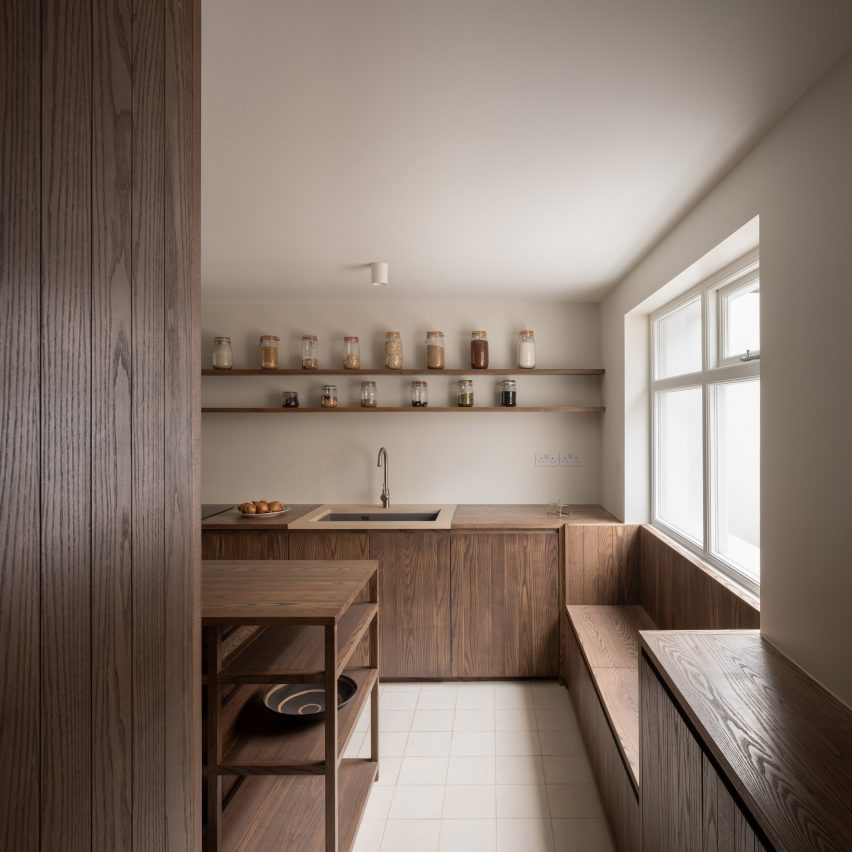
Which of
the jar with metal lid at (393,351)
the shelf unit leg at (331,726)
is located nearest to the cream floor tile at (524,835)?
the shelf unit leg at (331,726)

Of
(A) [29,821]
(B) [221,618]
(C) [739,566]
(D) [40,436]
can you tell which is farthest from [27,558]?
(C) [739,566]

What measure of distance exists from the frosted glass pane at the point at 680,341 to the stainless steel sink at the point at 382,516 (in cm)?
168

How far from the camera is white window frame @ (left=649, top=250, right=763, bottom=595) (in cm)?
232

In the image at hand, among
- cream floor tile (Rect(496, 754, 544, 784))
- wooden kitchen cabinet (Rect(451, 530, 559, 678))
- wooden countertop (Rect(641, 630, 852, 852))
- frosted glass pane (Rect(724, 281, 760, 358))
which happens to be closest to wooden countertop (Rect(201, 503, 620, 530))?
wooden kitchen cabinet (Rect(451, 530, 559, 678))

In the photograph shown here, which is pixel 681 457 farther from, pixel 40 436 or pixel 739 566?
pixel 40 436

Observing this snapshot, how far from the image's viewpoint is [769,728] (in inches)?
50.8

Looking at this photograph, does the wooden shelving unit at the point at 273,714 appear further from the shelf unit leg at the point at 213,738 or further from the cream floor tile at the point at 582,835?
the cream floor tile at the point at 582,835

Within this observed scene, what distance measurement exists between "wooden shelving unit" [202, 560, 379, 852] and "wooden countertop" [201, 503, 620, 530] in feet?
3.96

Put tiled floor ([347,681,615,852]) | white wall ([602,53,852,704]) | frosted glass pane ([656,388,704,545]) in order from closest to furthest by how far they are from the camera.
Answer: white wall ([602,53,852,704]) < tiled floor ([347,681,615,852]) < frosted glass pane ([656,388,704,545])

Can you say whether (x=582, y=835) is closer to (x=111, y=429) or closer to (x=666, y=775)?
(x=666, y=775)

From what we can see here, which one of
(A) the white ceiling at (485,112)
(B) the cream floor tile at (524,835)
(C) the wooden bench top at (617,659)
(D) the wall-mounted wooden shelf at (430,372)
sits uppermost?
(A) the white ceiling at (485,112)

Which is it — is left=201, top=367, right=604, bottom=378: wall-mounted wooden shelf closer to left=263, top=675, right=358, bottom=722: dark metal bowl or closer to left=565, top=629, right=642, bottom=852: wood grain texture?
left=565, top=629, right=642, bottom=852: wood grain texture

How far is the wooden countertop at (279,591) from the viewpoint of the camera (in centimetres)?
175

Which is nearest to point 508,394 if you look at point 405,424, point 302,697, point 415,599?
point 405,424
